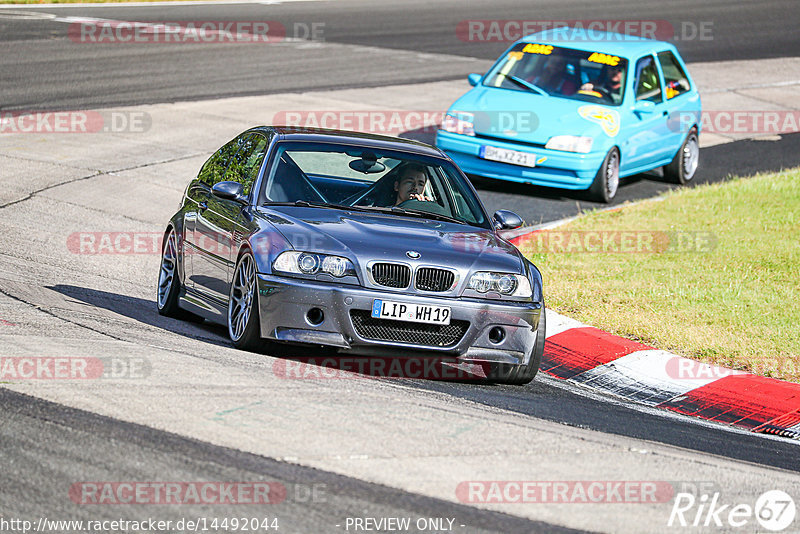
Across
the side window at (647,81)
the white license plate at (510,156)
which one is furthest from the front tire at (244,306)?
the side window at (647,81)

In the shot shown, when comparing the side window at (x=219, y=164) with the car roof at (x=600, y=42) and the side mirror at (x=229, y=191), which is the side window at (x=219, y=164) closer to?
the side mirror at (x=229, y=191)

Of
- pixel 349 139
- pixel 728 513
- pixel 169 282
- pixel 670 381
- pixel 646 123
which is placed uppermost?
pixel 349 139

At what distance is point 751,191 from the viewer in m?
16.0

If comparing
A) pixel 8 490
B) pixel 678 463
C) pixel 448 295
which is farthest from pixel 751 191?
pixel 8 490

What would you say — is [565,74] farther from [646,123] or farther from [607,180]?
[607,180]

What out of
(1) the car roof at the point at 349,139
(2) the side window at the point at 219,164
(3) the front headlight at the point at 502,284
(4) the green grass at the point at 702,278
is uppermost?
(1) the car roof at the point at 349,139

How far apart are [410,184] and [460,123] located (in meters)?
6.74

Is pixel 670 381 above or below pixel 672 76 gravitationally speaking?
below

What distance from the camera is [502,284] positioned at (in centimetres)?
798

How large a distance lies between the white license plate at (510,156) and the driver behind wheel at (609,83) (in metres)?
1.65

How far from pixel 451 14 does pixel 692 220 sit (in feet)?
69.7

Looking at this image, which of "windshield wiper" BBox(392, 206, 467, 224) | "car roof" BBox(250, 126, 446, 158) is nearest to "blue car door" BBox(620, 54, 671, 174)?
"car roof" BBox(250, 126, 446, 158)

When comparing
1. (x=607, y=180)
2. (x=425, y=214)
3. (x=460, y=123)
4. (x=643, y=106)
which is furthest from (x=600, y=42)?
(x=425, y=214)

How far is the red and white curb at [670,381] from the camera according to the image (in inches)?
336
